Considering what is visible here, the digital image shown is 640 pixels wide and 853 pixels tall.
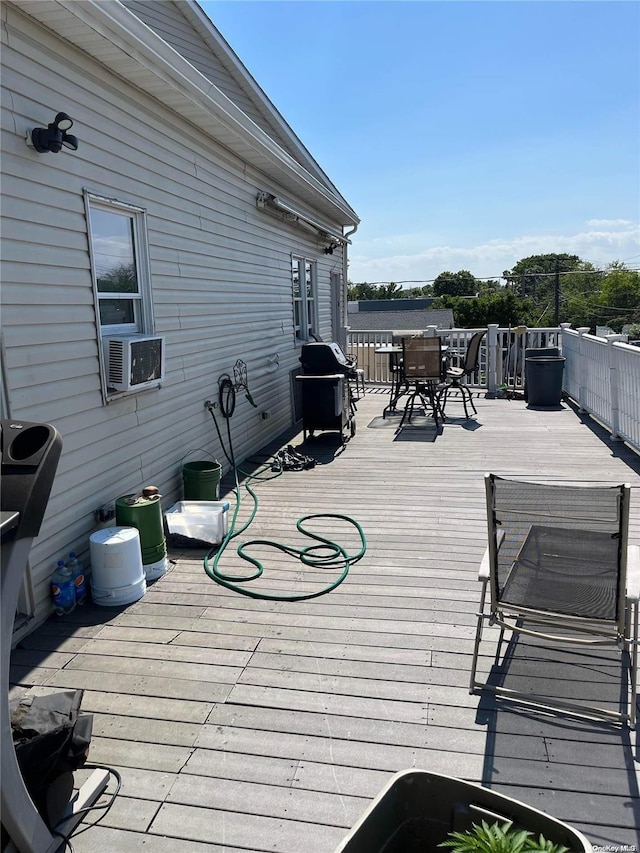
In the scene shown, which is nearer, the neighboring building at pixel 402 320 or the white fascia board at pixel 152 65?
the white fascia board at pixel 152 65

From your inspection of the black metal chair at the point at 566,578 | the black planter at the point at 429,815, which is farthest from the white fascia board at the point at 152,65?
the black planter at the point at 429,815

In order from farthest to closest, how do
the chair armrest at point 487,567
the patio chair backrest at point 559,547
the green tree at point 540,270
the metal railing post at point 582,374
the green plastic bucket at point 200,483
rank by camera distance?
the green tree at point 540,270 → the metal railing post at point 582,374 → the green plastic bucket at point 200,483 → the chair armrest at point 487,567 → the patio chair backrest at point 559,547

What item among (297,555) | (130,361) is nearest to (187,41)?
(130,361)

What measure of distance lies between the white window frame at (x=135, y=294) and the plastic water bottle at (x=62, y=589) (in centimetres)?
102

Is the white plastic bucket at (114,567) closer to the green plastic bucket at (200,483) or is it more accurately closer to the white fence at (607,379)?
the green plastic bucket at (200,483)

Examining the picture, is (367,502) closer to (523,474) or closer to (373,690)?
(523,474)

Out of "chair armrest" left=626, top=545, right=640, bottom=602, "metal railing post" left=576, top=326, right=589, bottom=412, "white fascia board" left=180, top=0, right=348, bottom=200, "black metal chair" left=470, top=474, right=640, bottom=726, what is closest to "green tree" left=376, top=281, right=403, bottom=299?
"white fascia board" left=180, top=0, right=348, bottom=200

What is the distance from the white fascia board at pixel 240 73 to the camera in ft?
19.3

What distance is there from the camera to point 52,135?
9.45ft

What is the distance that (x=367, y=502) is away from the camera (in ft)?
15.4

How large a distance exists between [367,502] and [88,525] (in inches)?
84.6

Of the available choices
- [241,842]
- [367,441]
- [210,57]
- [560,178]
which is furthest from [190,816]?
[560,178]

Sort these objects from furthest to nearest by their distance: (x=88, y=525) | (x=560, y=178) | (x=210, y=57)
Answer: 1. (x=560, y=178)
2. (x=210, y=57)
3. (x=88, y=525)

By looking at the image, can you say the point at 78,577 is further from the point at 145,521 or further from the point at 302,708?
the point at 302,708
